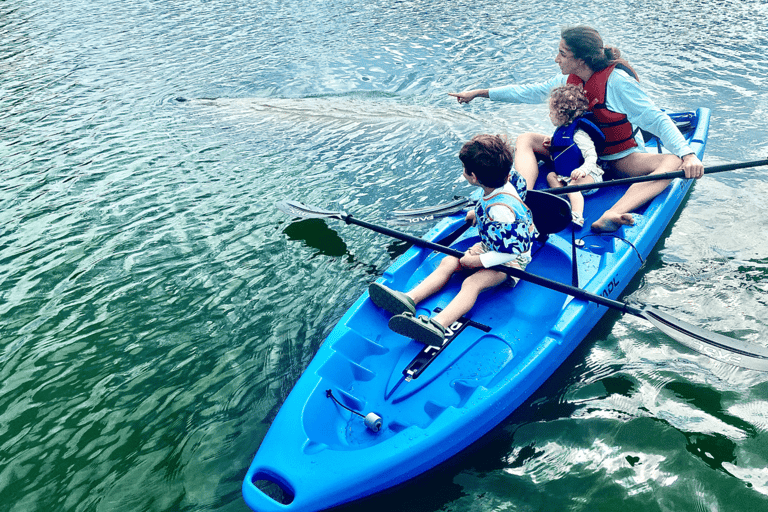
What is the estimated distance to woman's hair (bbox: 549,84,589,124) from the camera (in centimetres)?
440

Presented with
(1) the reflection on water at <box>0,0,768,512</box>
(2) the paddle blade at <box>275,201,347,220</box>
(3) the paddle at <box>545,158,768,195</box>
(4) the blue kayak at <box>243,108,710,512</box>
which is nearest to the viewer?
(4) the blue kayak at <box>243,108,710,512</box>

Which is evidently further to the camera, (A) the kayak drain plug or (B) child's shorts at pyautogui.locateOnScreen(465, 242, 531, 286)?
(B) child's shorts at pyautogui.locateOnScreen(465, 242, 531, 286)

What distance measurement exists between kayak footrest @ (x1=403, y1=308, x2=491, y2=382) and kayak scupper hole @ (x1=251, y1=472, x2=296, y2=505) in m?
0.90

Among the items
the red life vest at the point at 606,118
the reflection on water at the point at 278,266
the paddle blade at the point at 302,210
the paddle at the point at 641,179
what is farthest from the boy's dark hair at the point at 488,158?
the paddle blade at the point at 302,210

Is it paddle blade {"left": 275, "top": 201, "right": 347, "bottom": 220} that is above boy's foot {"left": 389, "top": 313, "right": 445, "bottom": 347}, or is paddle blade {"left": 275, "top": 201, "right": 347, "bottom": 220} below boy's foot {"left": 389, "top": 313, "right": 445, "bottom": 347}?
below

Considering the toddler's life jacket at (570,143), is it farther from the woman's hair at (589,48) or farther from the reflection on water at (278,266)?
the reflection on water at (278,266)

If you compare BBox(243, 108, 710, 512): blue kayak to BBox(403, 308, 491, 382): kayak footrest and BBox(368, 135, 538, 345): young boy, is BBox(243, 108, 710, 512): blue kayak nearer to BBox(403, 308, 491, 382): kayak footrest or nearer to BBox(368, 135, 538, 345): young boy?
BBox(403, 308, 491, 382): kayak footrest

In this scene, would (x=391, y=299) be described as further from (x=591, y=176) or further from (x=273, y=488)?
(x=591, y=176)

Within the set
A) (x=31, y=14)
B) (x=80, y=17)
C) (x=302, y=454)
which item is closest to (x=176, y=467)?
(x=302, y=454)

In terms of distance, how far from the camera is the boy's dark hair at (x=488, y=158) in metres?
3.34

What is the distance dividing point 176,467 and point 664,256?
13.3ft

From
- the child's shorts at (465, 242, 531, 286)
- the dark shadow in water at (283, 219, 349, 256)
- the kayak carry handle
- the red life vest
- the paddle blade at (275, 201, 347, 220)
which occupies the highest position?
the red life vest

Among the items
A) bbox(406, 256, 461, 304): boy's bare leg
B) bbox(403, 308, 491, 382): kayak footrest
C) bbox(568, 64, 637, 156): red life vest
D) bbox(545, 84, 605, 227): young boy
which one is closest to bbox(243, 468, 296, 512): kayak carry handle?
bbox(403, 308, 491, 382): kayak footrest

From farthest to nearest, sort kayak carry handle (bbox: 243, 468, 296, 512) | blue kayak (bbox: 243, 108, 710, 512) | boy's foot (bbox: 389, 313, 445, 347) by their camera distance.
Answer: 1. boy's foot (bbox: 389, 313, 445, 347)
2. blue kayak (bbox: 243, 108, 710, 512)
3. kayak carry handle (bbox: 243, 468, 296, 512)
